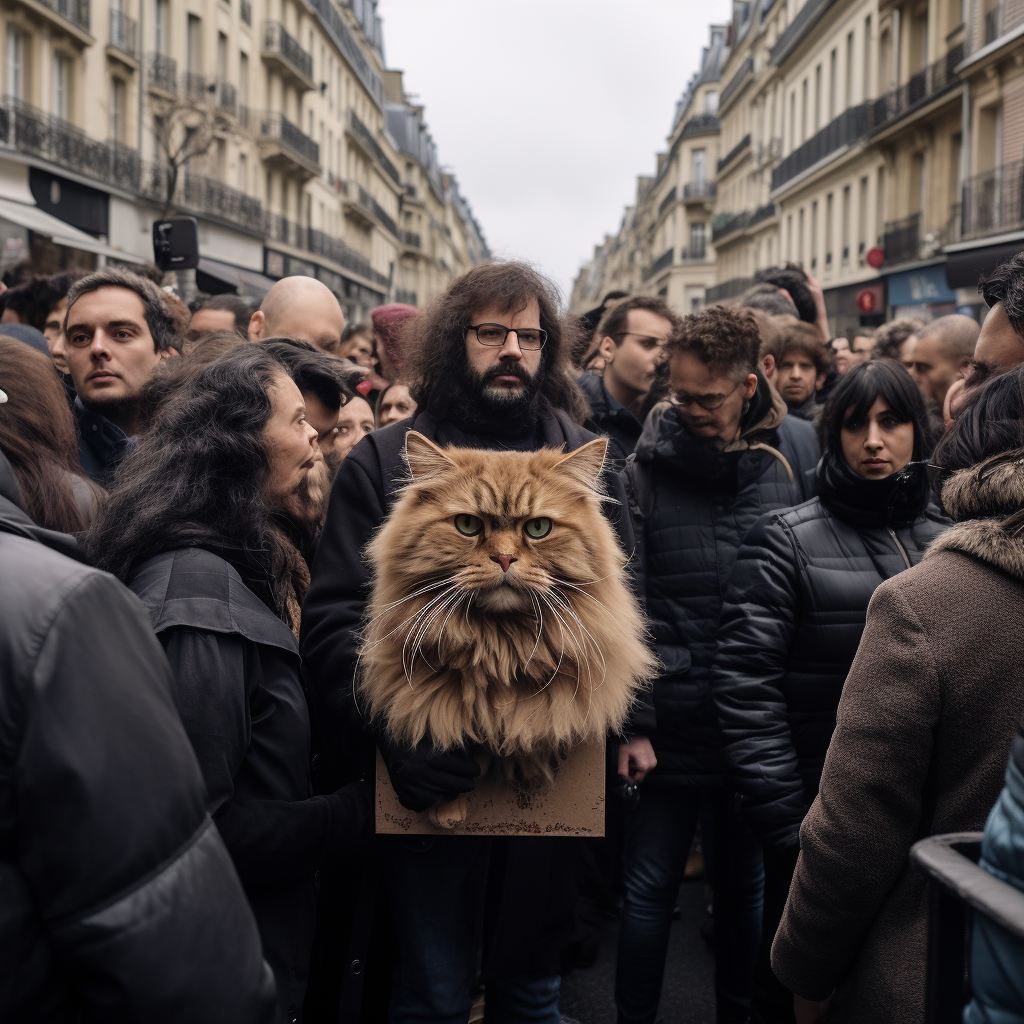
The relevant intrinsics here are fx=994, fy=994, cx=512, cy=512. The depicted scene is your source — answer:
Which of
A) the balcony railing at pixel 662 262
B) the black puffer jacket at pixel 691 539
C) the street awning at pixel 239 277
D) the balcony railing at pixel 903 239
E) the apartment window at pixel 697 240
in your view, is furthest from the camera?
the balcony railing at pixel 662 262

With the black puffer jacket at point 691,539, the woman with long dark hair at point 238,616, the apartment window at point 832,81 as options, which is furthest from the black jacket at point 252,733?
the apartment window at point 832,81

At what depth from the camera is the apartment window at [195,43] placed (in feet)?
90.4

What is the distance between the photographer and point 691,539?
134 inches

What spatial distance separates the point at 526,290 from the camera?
2787 mm

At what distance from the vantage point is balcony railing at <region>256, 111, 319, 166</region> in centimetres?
3316

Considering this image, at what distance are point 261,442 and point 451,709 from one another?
791 millimetres

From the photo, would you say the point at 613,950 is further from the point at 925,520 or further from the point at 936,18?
the point at 936,18

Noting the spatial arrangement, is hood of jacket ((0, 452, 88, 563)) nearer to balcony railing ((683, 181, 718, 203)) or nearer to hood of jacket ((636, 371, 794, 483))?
hood of jacket ((636, 371, 794, 483))

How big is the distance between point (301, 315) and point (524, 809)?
9.47 ft

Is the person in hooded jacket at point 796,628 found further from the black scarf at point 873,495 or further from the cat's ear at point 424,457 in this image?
the cat's ear at point 424,457

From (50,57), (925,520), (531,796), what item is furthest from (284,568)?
(50,57)

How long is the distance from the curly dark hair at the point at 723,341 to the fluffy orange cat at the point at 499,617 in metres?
1.27

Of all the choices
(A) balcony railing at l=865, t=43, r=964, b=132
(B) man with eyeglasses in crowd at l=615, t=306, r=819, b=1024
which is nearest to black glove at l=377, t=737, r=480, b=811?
(B) man with eyeglasses in crowd at l=615, t=306, r=819, b=1024

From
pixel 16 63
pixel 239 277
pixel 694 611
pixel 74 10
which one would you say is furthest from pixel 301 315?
pixel 239 277
